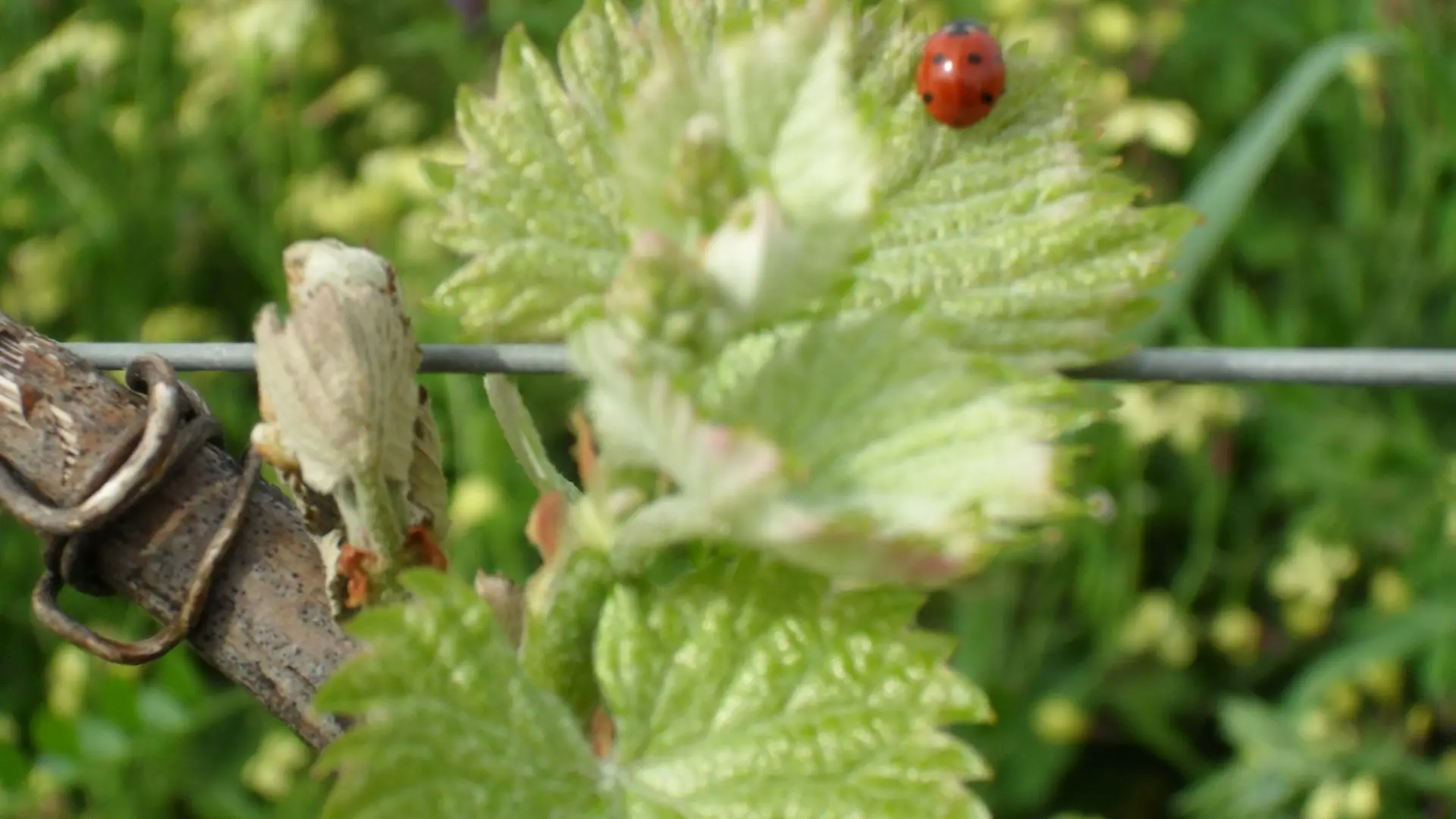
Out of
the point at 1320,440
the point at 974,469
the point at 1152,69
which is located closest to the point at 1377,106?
the point at 1152,69

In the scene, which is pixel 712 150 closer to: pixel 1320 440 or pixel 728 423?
pixel 728 423

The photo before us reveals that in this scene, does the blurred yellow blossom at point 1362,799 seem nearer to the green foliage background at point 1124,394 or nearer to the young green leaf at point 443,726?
the green foliage background at point 1124,394

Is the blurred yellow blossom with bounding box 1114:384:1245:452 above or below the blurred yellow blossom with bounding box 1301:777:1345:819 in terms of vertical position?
above

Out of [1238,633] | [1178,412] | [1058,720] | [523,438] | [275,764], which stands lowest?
[275,764]

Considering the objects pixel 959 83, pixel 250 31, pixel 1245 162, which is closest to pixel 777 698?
pixel 959 83

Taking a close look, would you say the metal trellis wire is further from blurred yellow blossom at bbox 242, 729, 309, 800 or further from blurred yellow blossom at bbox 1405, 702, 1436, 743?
blurred yellow blossom at bbox 1405, 702, 1436, 743

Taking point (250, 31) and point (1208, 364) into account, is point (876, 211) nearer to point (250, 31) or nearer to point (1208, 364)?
point (1208, 364)

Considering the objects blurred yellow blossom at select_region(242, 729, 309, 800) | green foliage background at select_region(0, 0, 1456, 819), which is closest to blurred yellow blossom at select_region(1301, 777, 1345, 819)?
green foliage background at select_region(0, 0, 1456, 819)
